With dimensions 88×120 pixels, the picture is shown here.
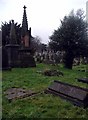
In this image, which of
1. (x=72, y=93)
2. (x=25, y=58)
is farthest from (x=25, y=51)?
(x=72, y=93)

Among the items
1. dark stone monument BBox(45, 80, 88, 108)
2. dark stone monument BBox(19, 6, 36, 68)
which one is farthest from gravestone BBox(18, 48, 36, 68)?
dark stone monument BBox(45, 80, 88, 108)

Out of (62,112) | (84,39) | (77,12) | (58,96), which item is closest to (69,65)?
(84,39)

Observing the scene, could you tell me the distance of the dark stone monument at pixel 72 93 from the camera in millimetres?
7411

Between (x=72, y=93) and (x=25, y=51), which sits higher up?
(x=25, y=51)

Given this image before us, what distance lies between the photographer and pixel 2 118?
6457mm

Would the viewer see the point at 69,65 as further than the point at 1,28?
No

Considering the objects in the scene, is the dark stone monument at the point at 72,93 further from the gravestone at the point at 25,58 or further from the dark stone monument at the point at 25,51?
the dark stone monument at the point at 25,51

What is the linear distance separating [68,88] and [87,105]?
1.23 meters

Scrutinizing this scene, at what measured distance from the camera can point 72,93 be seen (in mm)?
8008

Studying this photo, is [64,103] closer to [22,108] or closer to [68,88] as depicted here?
[68,88]

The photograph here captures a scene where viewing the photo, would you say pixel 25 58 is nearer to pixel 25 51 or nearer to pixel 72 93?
pixel 25 51

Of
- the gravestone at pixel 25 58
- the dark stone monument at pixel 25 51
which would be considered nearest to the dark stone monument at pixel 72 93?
the gravestone at pixel 25 58

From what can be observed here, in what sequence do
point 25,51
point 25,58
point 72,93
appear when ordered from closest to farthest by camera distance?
point 72,93
point 25,58
point 25,51

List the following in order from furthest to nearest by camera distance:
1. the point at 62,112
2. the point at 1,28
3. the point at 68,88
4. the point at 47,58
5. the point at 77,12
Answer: the point at 1,28 < the point at 47,58 < the point at 77,12 < the point at 68,88 < the point at 62,112
